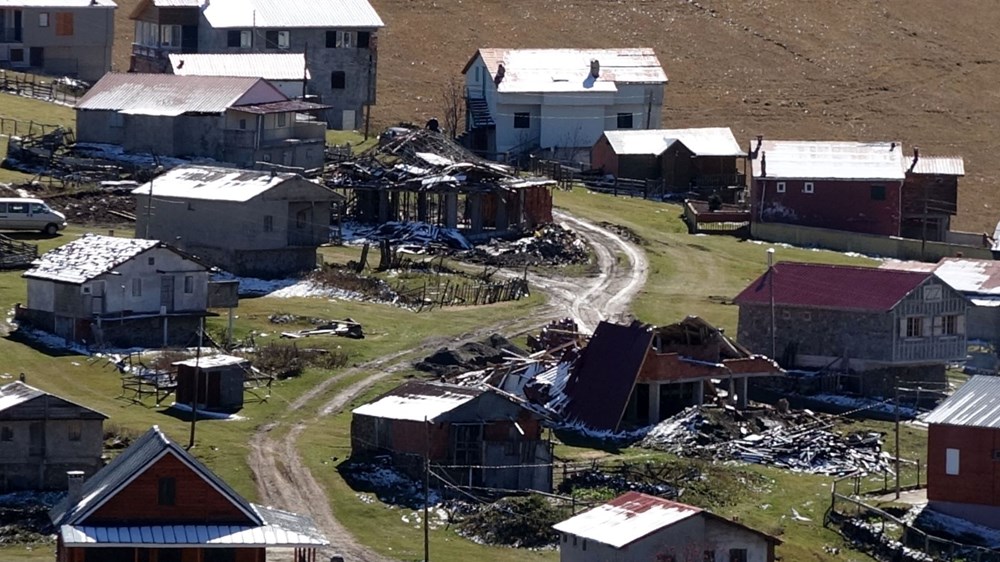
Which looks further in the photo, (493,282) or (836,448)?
(493,282)

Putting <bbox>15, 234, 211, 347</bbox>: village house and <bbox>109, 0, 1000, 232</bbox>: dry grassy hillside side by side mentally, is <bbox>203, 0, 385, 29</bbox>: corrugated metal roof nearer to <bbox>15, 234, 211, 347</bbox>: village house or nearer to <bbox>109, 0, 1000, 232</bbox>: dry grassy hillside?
<bbox>109, 0, 1000, 232</bbox>: dry grassy hillside

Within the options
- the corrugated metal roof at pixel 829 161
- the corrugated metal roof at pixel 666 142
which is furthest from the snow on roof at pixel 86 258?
the corrugated metal roof at pixel 666 142

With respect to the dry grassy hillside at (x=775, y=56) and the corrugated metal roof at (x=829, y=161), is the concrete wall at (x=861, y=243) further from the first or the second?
the dry grassy hillside at (x=775, y=56)

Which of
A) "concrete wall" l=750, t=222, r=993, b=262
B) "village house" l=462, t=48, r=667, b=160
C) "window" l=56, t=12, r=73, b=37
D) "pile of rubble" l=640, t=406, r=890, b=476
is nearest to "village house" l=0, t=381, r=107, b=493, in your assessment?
"pile of rubble" l=640, t=406, r=890, b=476

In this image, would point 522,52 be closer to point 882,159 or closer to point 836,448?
point 882,159

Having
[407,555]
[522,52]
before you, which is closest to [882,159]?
[522,52]

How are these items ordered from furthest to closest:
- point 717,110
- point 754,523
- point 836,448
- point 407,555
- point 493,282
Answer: point 717,110 < point 493,282 < point 836,448 < point 754,523 < point 407,555

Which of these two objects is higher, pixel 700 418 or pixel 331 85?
pixel 331 85
